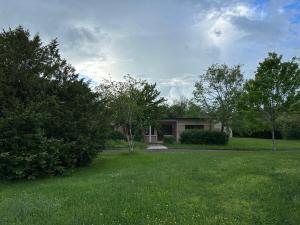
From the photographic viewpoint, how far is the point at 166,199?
9016 mm

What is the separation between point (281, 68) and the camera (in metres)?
26.8

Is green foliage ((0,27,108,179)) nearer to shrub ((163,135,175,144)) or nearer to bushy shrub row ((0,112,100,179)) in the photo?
bushy shrub row ((0,112,100,179))

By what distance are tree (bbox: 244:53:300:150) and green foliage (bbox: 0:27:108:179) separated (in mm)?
12443

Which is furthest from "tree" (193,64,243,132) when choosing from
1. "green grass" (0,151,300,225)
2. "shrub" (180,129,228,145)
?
"green grass" (0,151,300,225)

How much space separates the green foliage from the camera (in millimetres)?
14141

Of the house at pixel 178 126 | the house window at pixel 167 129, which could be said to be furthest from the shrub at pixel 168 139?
the house window at pixel 167 129

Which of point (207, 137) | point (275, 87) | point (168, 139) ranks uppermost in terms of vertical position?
point (275, 87)

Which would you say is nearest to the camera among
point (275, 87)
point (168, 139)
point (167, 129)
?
point (275, 87)

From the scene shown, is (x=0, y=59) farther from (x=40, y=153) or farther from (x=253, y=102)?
(x=253, y=102)

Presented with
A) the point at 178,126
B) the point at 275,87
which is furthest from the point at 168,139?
the point at 275,87

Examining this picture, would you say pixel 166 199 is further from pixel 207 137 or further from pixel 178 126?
pixel 178 126

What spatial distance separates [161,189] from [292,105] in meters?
18.5

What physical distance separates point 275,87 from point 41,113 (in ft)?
56.2

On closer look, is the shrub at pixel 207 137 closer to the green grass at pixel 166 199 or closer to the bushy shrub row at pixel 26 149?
the green grass at pixel 166 199
